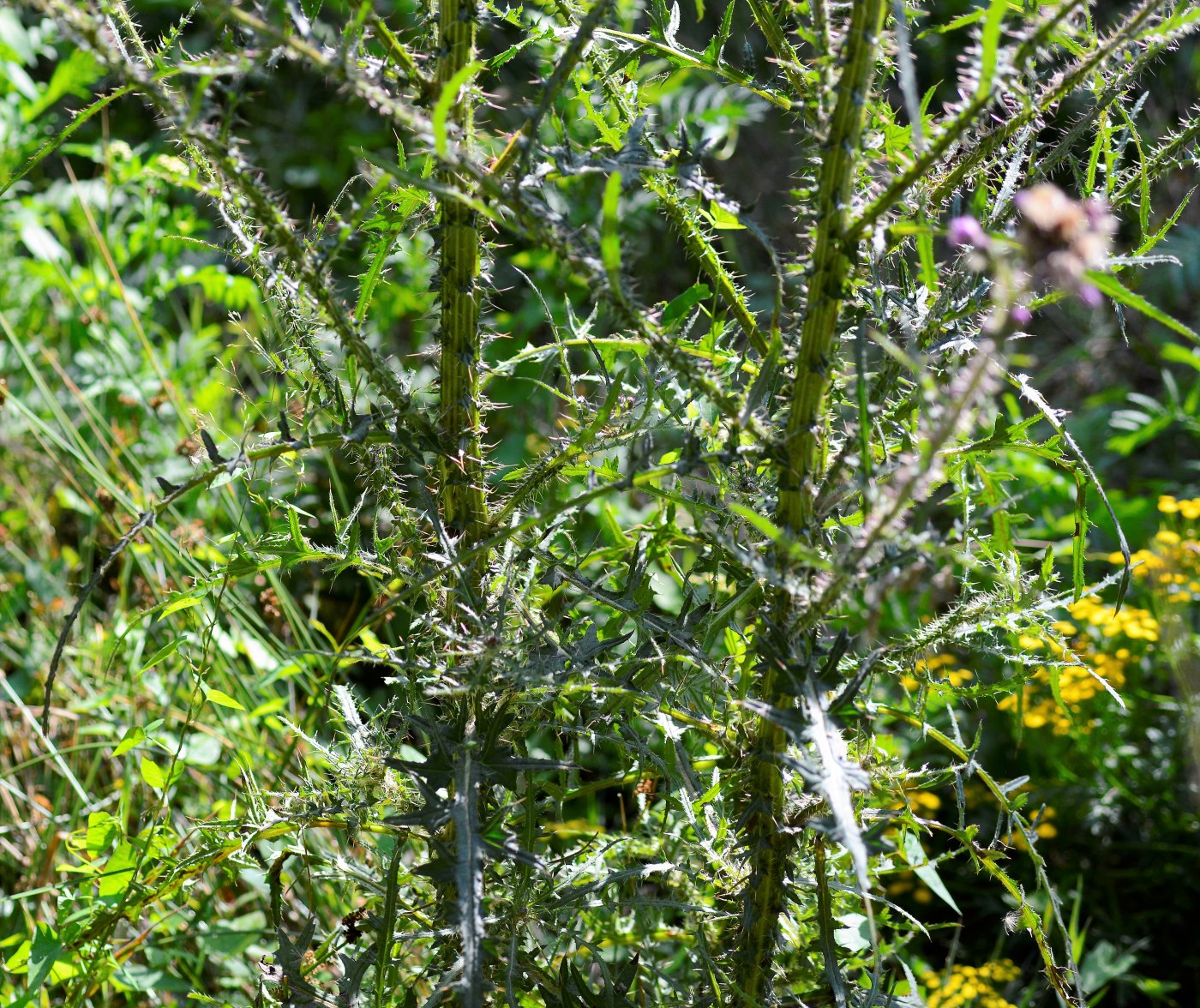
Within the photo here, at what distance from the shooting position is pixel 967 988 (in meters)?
1.08

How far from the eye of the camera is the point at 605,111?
2.46ft

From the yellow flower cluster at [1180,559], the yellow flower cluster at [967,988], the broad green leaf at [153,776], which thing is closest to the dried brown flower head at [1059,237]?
the broad green leaf at [153,776]

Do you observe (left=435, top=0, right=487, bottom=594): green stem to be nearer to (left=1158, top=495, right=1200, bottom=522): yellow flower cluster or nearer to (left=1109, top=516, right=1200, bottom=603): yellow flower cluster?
(left=1109, top=516, right=1200, bottom=603): yellow flower cluster

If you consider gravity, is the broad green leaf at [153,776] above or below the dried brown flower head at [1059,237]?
below

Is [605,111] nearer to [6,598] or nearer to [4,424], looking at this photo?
[6,598]

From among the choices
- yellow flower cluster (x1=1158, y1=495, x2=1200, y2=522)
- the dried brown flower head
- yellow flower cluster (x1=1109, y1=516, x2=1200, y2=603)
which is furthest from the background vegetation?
yellow flower cluster (x1=1158, y1=495, x2=1200, y2=522)

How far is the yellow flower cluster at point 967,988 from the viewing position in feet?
3.58

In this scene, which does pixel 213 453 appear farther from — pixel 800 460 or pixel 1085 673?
pixel 1085 673

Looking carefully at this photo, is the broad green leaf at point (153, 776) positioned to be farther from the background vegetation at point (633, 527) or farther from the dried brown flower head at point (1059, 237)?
the dried brown flower head at point (1059, 237)

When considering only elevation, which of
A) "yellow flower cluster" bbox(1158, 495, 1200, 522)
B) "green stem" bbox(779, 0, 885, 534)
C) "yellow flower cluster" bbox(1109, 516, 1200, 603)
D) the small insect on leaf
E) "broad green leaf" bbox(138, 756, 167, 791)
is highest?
"green stem" bbox(779, 0, 885, 534)

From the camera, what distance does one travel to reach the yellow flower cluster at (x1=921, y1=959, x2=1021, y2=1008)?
1090 mm

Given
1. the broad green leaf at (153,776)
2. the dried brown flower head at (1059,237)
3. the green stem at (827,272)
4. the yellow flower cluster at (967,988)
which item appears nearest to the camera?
the dried brown flower head at (1059,237)

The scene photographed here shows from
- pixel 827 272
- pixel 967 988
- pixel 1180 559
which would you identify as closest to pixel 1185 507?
pixel 1180 559

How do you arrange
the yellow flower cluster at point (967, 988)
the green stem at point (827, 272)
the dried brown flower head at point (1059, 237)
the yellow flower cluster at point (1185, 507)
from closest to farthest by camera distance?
the dried brown flower head at point (1059, 237) < the green stem at point (827, 272) < the yellow flower cluster at point (967, 988) < the yellow flower cluster at point (1185, 507)
